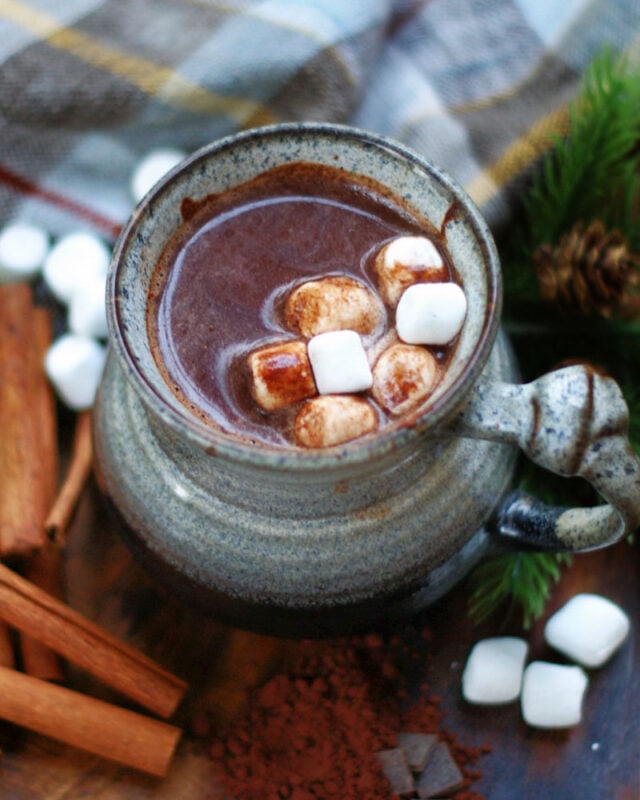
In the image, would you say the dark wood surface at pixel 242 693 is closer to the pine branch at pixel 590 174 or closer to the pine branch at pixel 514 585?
the pine branch at pixel 514 585

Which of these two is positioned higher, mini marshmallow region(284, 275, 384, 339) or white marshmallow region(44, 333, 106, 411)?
mini marshmallow region(284, 275, 384, 339)

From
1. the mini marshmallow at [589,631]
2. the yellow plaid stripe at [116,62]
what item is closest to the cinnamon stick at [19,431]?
the yellow plaid stripe at [116,62]

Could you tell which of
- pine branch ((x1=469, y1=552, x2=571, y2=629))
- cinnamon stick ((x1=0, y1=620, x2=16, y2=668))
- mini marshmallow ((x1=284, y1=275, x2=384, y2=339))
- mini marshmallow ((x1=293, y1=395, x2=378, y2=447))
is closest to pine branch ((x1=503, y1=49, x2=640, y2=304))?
pine branch ((x1=469, y1=552, x2=571, y2=629))

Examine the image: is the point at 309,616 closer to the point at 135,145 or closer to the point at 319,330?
the point at 319,330

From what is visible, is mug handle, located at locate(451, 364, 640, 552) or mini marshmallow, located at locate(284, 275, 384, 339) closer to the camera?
mug handle, located at locate(451, 364, 640, 552)

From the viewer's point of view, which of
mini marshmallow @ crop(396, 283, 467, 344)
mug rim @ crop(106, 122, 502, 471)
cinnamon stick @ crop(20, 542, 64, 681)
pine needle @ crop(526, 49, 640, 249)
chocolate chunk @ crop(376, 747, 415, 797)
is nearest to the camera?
mug rim @ crop(106, 122, 502, 471)

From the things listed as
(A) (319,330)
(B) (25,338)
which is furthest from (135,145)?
(A) (319,330)

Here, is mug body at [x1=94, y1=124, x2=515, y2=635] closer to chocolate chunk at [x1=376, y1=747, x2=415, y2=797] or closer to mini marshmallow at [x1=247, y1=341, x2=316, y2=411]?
mini marshmallow at [x1=247, y1=341, x2=316, y2=411]
